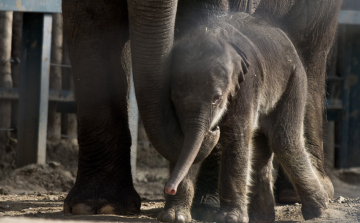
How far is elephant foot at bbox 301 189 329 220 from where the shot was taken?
3518mm

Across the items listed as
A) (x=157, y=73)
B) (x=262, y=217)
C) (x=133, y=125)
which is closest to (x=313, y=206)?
(x=262, y=217)

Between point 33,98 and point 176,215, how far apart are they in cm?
337

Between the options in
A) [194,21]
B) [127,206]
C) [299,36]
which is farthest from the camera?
[299,36]

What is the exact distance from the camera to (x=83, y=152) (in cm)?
370

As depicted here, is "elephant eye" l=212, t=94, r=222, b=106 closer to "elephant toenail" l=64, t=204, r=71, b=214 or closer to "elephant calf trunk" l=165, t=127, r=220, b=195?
"elephant calf trunk" l=165, t=127, r=220, b=195

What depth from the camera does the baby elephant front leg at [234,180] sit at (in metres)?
3.01

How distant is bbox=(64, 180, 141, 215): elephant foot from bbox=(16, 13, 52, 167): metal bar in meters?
2.46

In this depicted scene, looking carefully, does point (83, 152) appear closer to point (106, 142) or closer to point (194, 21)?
point (106, 142)

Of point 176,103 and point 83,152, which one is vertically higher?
point 176,103

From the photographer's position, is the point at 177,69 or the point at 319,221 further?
the point at 319,221

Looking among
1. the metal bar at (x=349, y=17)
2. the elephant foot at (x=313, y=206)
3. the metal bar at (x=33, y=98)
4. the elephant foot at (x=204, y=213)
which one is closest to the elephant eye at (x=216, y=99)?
the elephant foot at (x=204, y=213)

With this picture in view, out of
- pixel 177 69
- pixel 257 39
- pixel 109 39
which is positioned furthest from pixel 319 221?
pixel 109 39

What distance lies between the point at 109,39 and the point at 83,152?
0.73 meters

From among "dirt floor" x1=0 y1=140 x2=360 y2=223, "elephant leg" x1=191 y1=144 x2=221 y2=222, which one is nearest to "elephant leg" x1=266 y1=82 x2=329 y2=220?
"dirt floor" x1=0 y1=140 x2=360 y2=223
